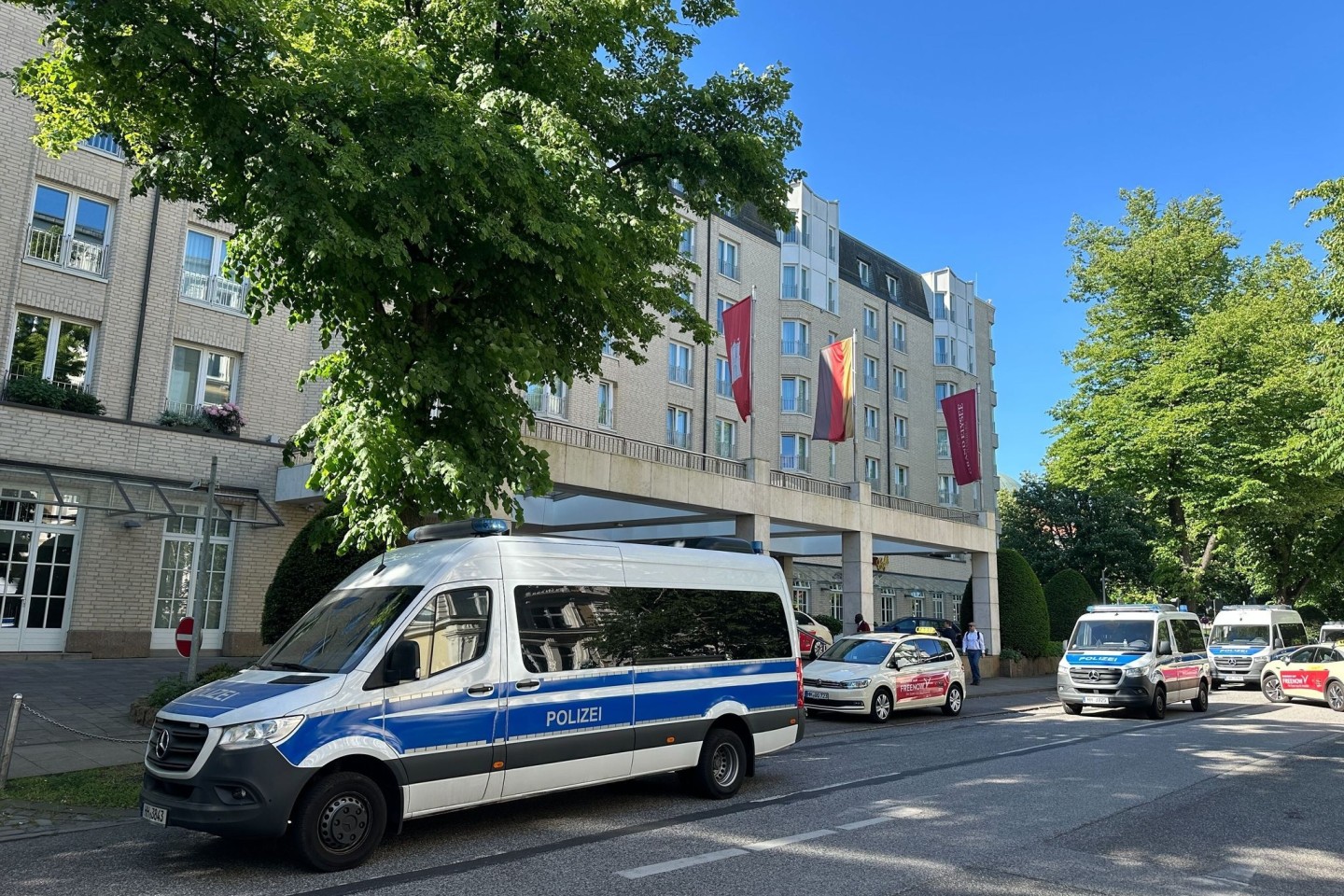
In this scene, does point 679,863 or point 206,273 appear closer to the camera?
point 679,863

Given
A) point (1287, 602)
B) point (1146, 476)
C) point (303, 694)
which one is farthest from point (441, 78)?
point (1287, 602)

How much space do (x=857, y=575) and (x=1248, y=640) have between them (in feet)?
41.6

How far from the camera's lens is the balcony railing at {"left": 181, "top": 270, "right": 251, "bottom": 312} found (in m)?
22.2

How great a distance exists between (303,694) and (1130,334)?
36.4 metres

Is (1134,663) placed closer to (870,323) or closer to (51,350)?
(51,350)

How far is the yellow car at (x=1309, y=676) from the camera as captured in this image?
2108 cm

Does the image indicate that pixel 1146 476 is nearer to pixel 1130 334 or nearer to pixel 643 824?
pixel 1130 334

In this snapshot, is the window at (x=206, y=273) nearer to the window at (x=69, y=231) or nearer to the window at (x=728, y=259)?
the window at (x=69, y=231)

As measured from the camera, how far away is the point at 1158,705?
58.4ft

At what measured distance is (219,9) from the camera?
8.40m

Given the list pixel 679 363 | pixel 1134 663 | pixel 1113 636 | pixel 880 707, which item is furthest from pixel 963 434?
pixel 880 707

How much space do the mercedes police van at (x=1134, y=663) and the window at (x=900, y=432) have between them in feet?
A: 92.5

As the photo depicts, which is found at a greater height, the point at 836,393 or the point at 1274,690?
the point at 836,393

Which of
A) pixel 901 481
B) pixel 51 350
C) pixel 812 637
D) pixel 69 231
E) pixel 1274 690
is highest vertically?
pixel 69 231
